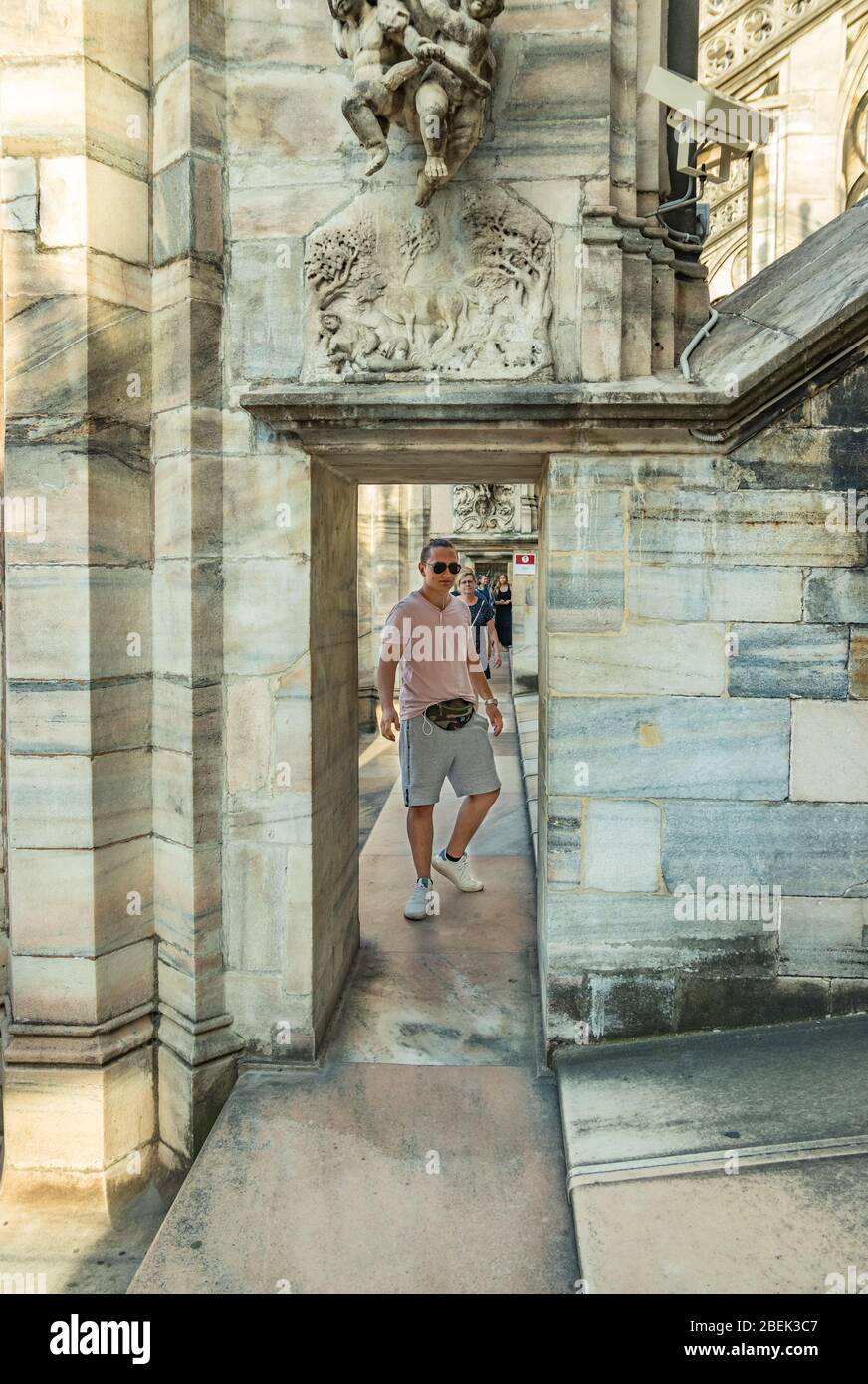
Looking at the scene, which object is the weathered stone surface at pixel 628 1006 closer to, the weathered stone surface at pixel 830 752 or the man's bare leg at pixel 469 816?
the weathered stone surface at pixel 830 752

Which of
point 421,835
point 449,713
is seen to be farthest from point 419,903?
point 449,713

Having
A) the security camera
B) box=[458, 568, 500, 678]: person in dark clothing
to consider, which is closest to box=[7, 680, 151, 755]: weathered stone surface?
the security camera

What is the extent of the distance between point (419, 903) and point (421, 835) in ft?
1.05

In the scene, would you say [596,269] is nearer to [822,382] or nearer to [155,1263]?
[822,382]

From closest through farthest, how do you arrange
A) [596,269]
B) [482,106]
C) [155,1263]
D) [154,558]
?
1. [155,1263]
2. [482,106]
3. [596,269]
4. [154,558]

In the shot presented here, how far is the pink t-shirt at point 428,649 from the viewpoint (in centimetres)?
412

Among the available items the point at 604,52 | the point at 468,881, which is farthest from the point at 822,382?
the point at 468,881

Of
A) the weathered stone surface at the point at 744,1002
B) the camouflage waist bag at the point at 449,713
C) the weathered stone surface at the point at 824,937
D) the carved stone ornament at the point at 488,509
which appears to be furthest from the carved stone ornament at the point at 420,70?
the carved stone ornament at the point at 488,509

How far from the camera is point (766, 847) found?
3.00m

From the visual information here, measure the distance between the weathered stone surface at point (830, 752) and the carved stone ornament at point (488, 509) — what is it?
12.1 metres

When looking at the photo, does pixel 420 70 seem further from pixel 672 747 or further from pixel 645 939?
pixel 645 939

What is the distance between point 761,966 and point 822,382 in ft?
5.90

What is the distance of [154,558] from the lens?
10.1ft

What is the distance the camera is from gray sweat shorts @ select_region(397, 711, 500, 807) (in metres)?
4.31
